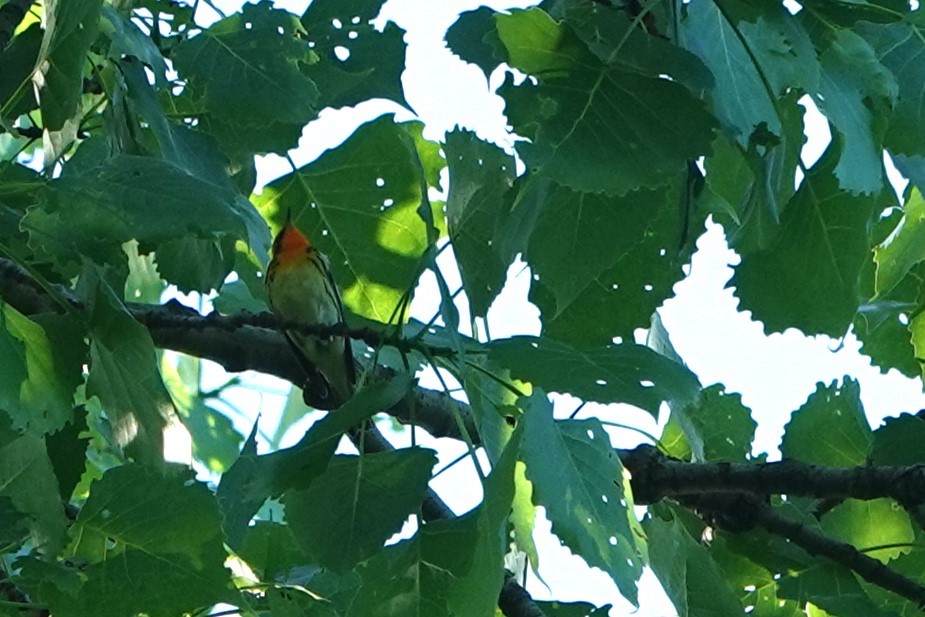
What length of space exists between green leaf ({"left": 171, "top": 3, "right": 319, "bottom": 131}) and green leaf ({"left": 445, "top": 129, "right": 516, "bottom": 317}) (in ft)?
0.86

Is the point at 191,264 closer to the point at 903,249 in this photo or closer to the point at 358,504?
the point at 358,504

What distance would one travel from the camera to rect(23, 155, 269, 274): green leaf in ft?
6.25

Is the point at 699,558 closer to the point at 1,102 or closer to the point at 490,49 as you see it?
the point at 490,49

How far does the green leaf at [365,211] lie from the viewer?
3.15m

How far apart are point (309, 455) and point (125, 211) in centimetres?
46

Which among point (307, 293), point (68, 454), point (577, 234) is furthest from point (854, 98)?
point (307, 293)

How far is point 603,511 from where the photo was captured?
5.98 ft

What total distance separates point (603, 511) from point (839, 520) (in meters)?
1.48

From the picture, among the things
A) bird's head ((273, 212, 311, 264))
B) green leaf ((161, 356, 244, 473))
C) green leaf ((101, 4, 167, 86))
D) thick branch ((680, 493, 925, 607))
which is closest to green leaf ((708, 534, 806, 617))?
thick branch ((680, 493, 925, 607))

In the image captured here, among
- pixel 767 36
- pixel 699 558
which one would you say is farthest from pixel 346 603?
pixel 767 36

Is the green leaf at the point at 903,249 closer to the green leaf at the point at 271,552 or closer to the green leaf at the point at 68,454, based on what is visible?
the green leaf at the point at 271,552

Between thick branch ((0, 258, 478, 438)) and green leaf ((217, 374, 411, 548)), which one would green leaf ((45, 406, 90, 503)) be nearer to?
thick branch ((0, 258, 478, 438))

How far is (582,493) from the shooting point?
182cm

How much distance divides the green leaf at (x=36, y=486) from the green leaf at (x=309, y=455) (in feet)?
0.88
